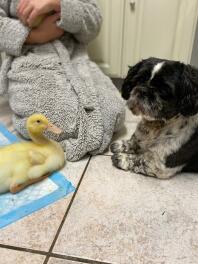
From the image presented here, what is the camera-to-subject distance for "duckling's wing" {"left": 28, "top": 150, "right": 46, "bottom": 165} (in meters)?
1.06

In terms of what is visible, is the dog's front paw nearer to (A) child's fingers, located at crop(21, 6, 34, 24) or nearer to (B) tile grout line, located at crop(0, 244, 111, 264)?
(B) tile grout line, located at crop(0, 244, 111, 264)

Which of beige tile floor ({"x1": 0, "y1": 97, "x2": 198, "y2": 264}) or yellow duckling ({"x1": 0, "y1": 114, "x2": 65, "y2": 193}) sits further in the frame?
yellow duckling ({"x1": 0, "y1": 114, "x2": 65, "y2": 193})

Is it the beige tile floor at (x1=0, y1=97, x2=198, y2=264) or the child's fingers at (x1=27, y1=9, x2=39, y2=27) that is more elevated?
the child's fingers at (x1=27, y1=9, x2=39, y2=27)

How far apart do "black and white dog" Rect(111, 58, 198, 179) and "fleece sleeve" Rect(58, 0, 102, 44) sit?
1.36 feet

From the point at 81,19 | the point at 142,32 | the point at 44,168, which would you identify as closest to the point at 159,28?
the point at 142,32

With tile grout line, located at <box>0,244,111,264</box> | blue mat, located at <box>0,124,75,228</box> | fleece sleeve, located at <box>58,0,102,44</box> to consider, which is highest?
fleece sleeve, located at <box>58,0,102,44</box>

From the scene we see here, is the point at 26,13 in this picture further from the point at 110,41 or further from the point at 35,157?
the point at 35,157

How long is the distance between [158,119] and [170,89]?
127 mm

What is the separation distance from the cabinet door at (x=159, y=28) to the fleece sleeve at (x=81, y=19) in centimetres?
18

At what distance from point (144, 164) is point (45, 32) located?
70 centimetres

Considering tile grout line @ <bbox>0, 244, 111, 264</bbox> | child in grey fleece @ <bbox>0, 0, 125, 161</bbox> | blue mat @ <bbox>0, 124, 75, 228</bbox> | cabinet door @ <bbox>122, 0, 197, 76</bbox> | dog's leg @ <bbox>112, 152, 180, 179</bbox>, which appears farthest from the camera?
Result: cabinet door @ <bbox>122, 0, 197, 76</bbox>

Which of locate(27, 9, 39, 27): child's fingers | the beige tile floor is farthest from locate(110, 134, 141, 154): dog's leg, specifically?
locate(27, 9, 39, 27): child's fingers

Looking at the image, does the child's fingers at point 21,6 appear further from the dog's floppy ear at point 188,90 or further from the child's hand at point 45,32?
the dog's floppy ear at point 188,90

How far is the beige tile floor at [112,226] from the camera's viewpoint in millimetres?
898
